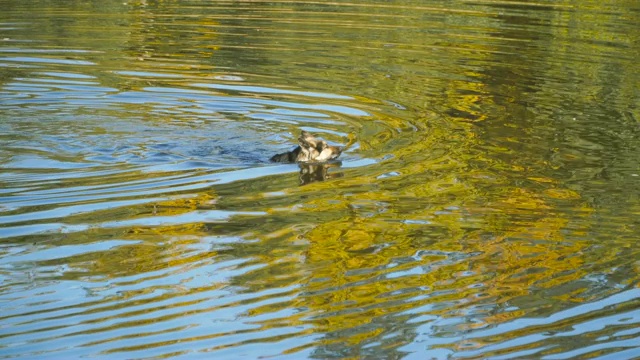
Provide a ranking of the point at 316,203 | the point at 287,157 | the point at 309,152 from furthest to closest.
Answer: the point at 287,157
the point at 309,152
the point at 316,203

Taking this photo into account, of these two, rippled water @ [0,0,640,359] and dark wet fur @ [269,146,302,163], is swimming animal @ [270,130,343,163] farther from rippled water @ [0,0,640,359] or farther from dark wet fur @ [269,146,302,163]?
rippled water @ [0,0,640,359]

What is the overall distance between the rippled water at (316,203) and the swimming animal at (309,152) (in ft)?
0.54

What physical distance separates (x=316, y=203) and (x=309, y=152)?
45.1 inches

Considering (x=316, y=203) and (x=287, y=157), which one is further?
(x=287, y=157)

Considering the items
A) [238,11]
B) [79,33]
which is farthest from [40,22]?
[238,11]

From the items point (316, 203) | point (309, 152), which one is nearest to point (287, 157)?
point (309, 152)

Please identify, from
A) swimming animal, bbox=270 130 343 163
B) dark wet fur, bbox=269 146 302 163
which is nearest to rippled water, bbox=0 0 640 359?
swimming animal, bbox=270 130 343 163

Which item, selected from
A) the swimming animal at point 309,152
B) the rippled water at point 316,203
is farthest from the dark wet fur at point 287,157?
the rippled water at point 316,203

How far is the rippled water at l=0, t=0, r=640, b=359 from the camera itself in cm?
568

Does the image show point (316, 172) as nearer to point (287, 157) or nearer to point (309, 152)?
point (309, 152)

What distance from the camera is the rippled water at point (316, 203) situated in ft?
18.6

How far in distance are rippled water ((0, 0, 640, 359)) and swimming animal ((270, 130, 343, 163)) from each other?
0.16 m

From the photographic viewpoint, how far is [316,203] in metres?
8.02

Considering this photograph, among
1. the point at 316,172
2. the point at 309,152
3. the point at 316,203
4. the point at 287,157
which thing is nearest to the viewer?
the point at 316,203
